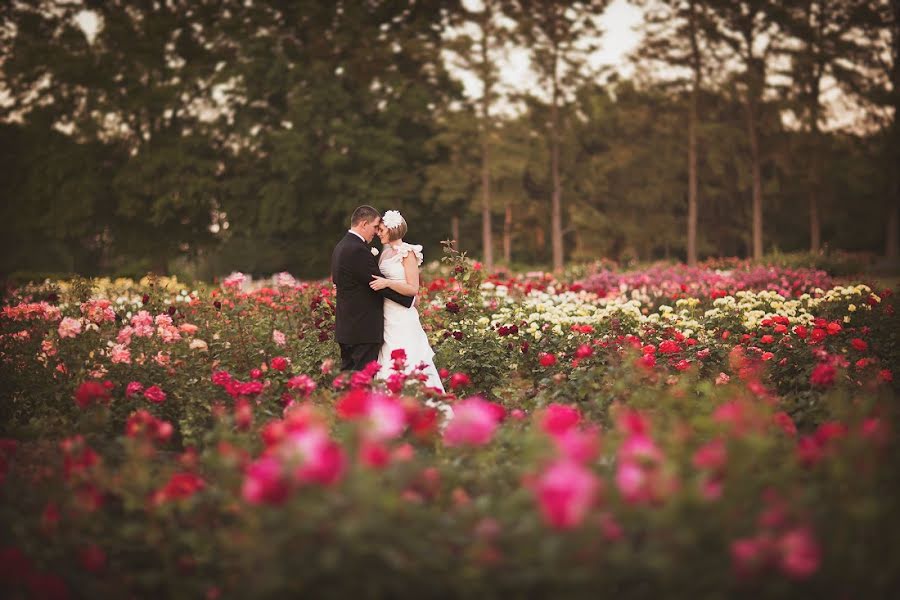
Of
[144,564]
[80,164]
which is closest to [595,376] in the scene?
[144,564]

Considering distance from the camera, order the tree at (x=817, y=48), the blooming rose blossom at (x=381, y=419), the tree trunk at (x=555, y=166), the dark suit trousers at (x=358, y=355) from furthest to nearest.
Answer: the tree trunk at (x=555, y=166) < the tree at (x=817, y=48) < the dark suit trousers at (x=358, y=355) < the blooming rose blossom at (x=381, y=419)

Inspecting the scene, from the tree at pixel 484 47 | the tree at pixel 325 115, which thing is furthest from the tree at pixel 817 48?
the tree at pixel 325 115

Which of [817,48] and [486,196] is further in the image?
[486,196]

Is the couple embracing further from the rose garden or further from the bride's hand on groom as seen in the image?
the rose garden

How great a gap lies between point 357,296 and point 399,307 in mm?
418

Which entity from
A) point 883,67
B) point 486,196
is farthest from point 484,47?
point 883,67

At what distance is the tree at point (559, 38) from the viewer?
2498 centimetres

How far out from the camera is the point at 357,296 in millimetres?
5762

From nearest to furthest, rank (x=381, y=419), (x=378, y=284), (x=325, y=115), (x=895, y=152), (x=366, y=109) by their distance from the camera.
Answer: (x=381, y=419) → (x=378, y=284) → (x=325, y=115) → (x=895, y=152) → (x=366, y=109)

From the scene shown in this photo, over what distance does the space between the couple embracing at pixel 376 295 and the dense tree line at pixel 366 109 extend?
19.8 metres

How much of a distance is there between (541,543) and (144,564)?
1708 mm

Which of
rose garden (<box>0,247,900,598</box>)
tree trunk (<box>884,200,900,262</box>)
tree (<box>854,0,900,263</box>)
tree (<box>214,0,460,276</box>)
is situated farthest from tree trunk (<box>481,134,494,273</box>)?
rose garden (<box>0,247,900,598</box>)

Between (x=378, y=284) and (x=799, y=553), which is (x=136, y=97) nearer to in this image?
(x=378, y=284)

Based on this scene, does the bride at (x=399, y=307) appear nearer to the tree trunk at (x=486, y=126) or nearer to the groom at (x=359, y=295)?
the groom at (x=359, y=295)
